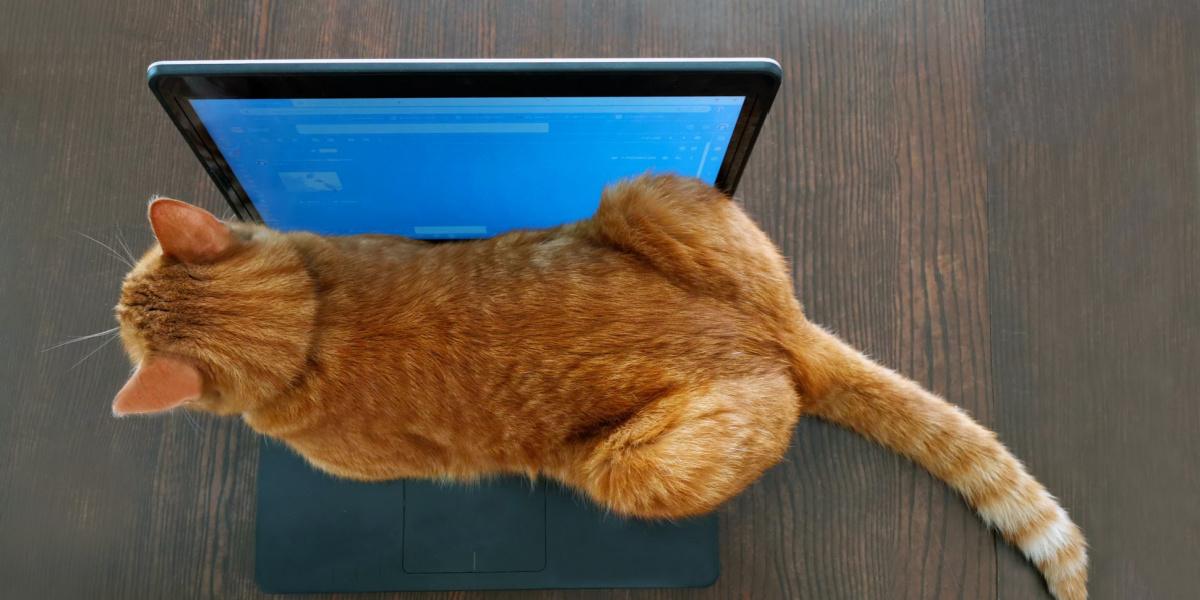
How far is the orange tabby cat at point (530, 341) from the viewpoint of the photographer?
867mm

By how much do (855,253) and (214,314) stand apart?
924 millimetres

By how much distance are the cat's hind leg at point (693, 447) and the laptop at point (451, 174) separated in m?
0.18

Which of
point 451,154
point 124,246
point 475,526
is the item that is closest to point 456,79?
point 451,154

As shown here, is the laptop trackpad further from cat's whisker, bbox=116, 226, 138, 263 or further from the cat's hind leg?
cat's whisker, bbox=116, 226, 138, 263

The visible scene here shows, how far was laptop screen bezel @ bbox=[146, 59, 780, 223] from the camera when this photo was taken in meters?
0.65

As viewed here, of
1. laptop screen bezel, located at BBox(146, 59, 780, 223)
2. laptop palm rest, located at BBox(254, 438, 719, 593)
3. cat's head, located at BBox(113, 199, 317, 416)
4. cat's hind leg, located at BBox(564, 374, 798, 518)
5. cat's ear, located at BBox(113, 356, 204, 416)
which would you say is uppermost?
laptop screen bezel, located at BBox(146, 59, 780, 223)

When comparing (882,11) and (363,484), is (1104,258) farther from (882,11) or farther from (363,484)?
(363,484)

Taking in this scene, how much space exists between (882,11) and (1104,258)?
0.54m

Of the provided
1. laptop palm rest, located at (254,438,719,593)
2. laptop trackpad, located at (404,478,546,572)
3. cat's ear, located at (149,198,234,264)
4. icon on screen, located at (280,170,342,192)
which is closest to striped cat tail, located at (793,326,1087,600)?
laptop palm rest, located at (254,438,719,593)

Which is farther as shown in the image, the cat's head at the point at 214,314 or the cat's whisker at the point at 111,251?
the cat's whisker at the point at 111,251

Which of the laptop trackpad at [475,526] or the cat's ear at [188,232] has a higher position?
the cat's ear at [188,232]

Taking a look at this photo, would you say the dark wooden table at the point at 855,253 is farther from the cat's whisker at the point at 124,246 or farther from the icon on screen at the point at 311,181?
the icon on screen at the point at 311,181

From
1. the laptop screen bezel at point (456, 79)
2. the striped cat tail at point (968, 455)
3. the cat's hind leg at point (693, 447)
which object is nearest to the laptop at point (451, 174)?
the laptop screen bezel at point (456, 79)

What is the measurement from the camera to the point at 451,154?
840 mm
